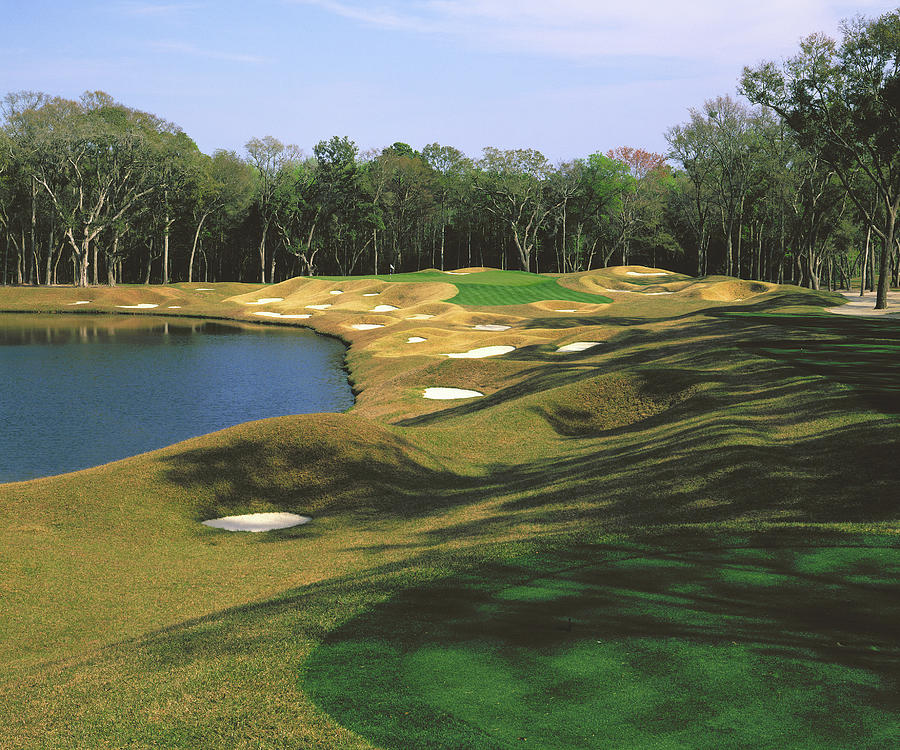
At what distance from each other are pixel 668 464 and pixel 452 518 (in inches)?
164

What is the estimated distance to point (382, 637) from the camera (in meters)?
7.84

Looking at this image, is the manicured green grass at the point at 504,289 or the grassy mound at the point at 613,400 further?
the manicured green grass at the point at 504,289

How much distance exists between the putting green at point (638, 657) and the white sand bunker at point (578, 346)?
93.0 feet

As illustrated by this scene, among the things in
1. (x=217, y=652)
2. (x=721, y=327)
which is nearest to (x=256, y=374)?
(x=721, y=327)

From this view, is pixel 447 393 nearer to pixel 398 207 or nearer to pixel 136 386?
pixel 136 386

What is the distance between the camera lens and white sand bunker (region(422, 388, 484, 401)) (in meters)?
31.3

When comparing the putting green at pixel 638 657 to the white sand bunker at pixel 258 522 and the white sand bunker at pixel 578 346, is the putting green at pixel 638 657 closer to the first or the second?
the white sand bunker at pixel 258 522

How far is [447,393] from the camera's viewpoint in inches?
1257

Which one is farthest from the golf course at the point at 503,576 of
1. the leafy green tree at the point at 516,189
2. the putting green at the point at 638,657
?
the leafy green tree at the point at 516,189

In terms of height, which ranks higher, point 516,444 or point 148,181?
point 148,181

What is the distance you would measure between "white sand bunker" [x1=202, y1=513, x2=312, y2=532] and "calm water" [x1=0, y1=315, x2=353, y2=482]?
1017 cm

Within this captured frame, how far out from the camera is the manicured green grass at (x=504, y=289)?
7044 cm

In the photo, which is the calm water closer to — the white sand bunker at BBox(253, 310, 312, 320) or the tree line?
the white sand bunker at BBox(253, 310, 312, 320)

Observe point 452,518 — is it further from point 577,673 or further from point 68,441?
point 68,441
